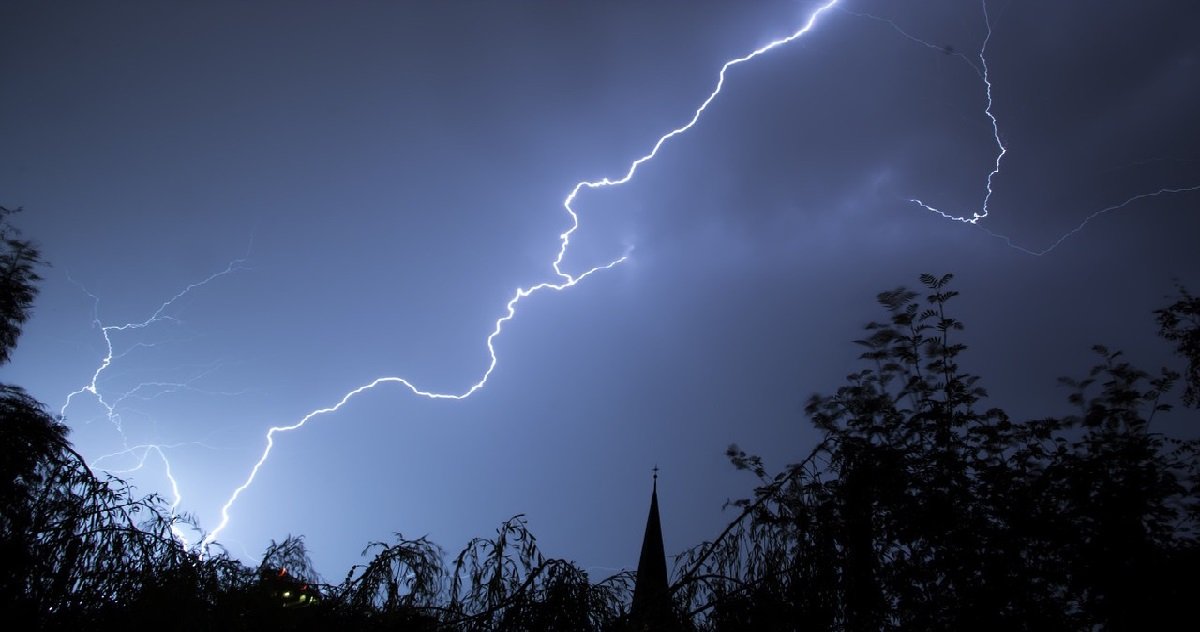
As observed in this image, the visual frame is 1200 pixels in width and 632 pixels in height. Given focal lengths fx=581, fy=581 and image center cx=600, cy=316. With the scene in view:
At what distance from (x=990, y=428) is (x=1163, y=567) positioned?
1717 millimetres

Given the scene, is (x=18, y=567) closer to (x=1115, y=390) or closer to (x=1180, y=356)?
(x=1115, y=390)

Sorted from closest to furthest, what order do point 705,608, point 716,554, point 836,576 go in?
point 705,608
point 836,576
point 716,554

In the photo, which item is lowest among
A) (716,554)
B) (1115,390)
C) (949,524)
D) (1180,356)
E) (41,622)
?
(41,622)

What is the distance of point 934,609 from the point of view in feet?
10.4

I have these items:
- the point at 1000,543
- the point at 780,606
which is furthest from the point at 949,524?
the point at 780,606

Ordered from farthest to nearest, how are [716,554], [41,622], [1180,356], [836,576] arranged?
[1180,356] < [716,554] < [836,576] < [41,622]

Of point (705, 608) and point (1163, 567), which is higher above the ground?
point (1163, 567)

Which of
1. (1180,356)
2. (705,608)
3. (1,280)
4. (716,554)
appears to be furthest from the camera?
(1,280)

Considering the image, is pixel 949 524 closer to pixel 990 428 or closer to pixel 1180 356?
pixel 990 428

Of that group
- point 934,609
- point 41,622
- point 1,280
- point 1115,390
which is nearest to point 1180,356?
point 1115,390

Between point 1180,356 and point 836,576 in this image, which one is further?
point 1180,356

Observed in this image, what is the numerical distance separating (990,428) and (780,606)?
3.00 meters

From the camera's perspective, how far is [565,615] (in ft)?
10.2

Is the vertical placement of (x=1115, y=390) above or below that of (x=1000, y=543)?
above
